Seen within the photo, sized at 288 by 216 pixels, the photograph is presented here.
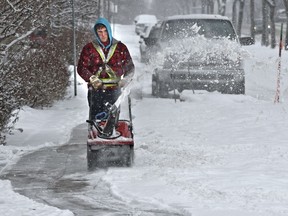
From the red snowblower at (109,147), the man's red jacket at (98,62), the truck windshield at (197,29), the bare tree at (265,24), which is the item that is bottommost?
the bare tree at (265,24)

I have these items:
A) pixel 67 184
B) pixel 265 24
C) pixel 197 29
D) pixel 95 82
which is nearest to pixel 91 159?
pixel 67 184

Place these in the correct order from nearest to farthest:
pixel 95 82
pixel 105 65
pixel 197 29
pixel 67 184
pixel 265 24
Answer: pixel 67 184
pixel 95 82
pixel 105 65
pixel 197 29
pixel 265 24

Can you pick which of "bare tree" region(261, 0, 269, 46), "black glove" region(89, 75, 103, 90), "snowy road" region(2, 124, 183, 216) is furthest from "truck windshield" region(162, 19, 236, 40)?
"bare tree" region(261, 0, 269, 46)

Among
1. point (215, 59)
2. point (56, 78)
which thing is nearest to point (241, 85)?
point (215, 59)

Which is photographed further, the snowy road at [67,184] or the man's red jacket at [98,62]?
the man's red jacket at [98,62]

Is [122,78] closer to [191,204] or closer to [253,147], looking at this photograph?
[253,147]

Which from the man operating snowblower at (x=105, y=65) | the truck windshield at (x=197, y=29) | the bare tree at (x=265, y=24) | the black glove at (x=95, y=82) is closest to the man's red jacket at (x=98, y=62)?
the man operating snowblower at (x=105, y=65)

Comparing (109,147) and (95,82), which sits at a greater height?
(95,82)

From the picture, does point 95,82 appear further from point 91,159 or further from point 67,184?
point 67,184

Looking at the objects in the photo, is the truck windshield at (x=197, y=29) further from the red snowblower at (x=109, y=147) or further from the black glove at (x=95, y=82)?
the red snowblower at (x=109, y=147)

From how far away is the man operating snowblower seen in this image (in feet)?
27.8

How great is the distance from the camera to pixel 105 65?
852 cm

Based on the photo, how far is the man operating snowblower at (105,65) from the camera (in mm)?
8484

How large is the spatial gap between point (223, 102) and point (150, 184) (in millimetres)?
6519
